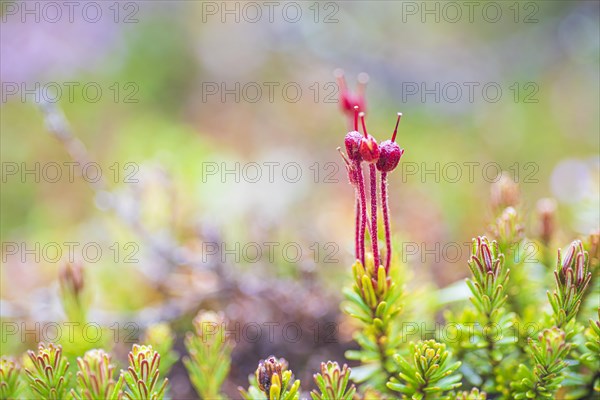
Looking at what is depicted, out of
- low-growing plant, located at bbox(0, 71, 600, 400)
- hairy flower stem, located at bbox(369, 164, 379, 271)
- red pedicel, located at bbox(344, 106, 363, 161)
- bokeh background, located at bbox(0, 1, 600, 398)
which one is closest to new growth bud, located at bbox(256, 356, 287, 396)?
low-growing plant, located at bbox(0, 71, 600, 400)

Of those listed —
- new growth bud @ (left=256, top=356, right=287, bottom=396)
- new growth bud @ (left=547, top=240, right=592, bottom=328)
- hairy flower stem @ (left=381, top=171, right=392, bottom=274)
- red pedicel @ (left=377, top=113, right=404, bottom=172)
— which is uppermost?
red pedicel @ (left=377, top=113, right=404, bottom=172)

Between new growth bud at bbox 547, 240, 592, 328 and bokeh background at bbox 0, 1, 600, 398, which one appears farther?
bokeh background at bbox 0, 1, 600, 398

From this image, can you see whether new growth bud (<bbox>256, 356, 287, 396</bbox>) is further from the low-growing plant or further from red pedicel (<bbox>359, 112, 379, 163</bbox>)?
red pedicel (<bbox>359, 112, 379, 163</bbox>)

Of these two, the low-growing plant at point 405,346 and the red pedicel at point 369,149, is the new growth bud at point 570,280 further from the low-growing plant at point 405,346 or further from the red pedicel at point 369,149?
the red pedicel at point 369,149

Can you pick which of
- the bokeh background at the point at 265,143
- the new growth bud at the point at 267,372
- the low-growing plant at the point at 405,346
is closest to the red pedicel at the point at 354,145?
the low-growing plant at the point at 405,346

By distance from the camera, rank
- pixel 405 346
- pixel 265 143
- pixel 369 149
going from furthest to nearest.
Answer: pixel 265 143
pixel 405 346
pixel 369 149

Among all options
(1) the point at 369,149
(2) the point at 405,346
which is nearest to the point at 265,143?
(2) the point at 405,346

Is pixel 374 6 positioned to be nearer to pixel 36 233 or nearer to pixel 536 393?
pixel 36 233

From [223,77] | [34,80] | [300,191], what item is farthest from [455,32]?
[34,80]

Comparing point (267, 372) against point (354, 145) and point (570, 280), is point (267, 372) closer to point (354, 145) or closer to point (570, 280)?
point (354, 145)
